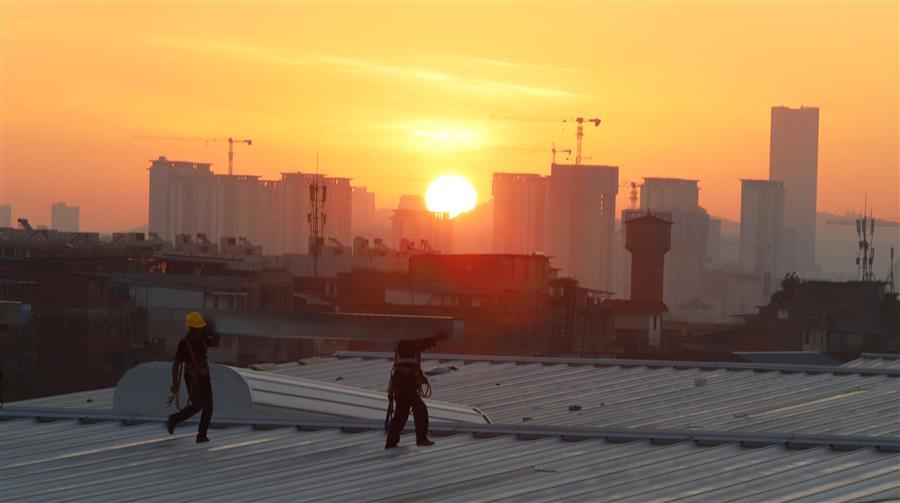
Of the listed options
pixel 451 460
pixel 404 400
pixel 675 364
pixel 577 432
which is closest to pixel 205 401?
pixel 404 400

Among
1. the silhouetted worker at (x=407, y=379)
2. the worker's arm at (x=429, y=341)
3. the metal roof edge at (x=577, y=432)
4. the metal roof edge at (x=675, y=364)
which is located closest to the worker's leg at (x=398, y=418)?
the silhouetted worker at (x=407, y=379)

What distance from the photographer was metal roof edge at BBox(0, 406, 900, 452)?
12.8m

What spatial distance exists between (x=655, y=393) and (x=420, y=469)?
10007 mm

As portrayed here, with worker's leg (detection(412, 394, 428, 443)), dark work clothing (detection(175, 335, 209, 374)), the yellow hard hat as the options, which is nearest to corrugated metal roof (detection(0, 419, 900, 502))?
worker's leg (detection(412, 394, 428, 443))

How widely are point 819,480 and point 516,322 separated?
56144 mm

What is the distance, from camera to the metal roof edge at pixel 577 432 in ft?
42.0

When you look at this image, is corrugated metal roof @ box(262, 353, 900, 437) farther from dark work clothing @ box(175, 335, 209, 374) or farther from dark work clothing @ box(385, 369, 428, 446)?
dark work clothing @ box(175, 335, 209, 374)

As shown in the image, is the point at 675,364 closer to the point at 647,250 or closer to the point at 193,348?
the point at 193,348

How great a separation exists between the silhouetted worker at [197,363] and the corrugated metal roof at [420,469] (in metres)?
0.40

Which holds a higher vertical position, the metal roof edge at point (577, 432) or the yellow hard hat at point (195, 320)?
the yellow hard hat at point (195, 320)

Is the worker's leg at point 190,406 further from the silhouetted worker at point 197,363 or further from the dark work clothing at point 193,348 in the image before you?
the dark work clothing at point 193,348

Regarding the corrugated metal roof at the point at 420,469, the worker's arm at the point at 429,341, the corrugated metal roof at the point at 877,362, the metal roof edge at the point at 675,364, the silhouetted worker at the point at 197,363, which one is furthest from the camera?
the corrugated metal roof at the point at 877,362

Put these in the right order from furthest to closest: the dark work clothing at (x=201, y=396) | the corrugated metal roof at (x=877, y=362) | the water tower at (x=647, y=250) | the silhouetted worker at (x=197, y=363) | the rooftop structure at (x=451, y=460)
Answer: the water tower at (x=647, y=250) → the corrugated metal roof at (x=877, y=362) → the dark work clothing at (x=201, y=396) → the silhouetted worker at (x=197, y=363) → the rooftop structure at (x=451, y=460)

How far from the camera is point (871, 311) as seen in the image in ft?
245
